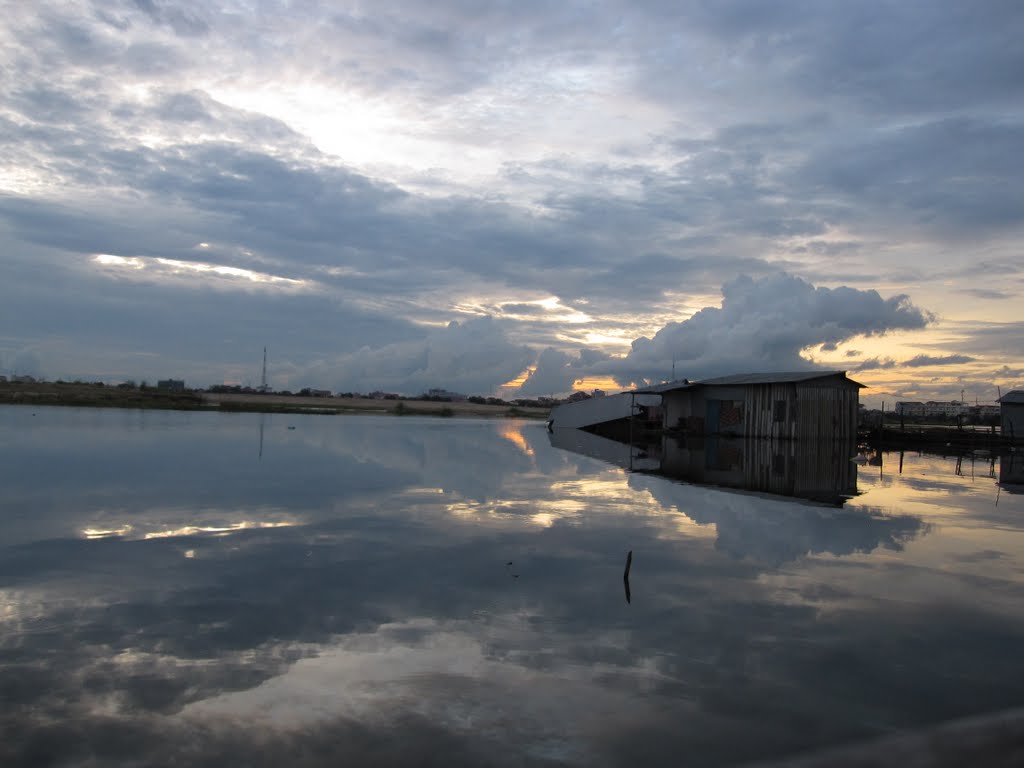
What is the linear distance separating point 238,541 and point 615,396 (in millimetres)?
40985

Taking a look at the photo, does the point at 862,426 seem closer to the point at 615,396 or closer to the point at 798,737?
the point at 615,396

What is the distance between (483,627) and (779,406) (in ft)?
109

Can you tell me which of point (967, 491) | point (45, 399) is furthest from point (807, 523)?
point (45, 399)

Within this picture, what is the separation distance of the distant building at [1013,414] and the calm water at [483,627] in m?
33.1

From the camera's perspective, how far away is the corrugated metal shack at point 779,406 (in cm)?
3716

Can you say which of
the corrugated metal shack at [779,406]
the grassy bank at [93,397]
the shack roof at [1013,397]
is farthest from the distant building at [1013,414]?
the grassy bank at [93,397]

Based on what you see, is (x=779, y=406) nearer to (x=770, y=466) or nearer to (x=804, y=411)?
(x=804, y=411)

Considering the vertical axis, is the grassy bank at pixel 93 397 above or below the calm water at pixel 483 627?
above

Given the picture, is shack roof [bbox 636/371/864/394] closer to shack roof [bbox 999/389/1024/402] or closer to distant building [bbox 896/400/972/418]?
shack roof [bbox 999/389/1024/402]

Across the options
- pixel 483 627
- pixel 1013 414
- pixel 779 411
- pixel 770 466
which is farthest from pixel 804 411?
pixel 483 627

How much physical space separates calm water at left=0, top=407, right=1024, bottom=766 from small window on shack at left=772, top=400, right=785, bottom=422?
2189 cm

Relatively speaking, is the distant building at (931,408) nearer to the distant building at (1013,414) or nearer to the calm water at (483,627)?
the distant building at (1013,414)

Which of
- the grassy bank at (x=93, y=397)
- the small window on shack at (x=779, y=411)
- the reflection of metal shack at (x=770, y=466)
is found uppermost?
the small window on shack at (x=779, y=411)

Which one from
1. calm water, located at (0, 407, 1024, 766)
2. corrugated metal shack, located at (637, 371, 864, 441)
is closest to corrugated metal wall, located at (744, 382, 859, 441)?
corrugated metal shack, located at (637, 371, 864, 441)
